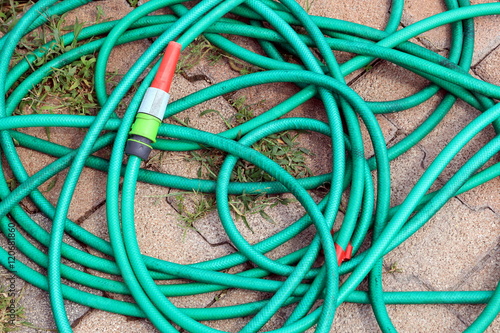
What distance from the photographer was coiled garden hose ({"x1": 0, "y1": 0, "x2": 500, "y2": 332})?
165cm

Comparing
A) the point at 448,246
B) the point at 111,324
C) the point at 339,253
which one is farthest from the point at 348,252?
the point at 111,324

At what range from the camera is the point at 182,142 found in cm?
185

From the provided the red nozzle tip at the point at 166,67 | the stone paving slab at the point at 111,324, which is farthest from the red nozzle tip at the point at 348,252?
the red nozzle tip at the point at 166,67

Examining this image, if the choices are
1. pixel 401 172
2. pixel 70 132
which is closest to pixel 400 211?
pixel 401 172

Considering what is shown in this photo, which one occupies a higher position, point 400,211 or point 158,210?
point 158,210

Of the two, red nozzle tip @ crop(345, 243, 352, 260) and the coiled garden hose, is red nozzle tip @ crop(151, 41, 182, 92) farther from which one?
red nozzle tip @ crop(345, 243, 352, 260)

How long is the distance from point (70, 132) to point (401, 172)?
124 cm

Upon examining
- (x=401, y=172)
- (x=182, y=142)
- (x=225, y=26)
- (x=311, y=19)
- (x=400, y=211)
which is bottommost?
(x=400, y=211)

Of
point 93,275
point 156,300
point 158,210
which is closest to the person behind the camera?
point 156,300

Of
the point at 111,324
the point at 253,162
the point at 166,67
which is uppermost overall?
the point at 166,67

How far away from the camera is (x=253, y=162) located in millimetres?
1718

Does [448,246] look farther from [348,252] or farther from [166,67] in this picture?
[166,67]

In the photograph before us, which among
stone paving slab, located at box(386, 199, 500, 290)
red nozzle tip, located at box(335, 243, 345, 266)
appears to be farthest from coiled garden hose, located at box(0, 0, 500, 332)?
stone paving slab, located at box(386, 199, 500, 290)

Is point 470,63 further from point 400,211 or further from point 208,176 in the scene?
point 208,176
